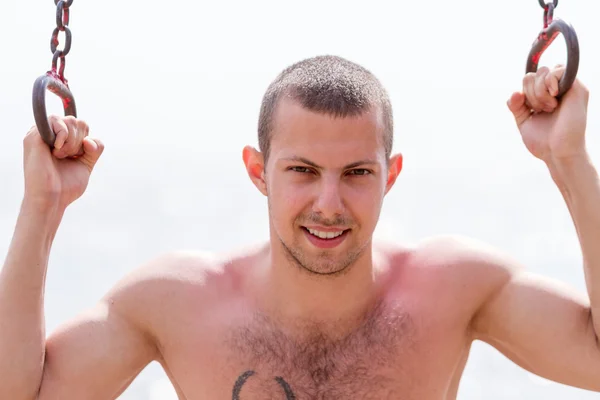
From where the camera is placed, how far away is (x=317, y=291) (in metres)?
6.09

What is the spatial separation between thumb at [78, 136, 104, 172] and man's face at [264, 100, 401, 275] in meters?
0.86

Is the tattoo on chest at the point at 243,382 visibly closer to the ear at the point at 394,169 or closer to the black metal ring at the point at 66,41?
the ear at the point at 394,169

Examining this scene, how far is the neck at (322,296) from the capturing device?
6.07m

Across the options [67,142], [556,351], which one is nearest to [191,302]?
[67,142]

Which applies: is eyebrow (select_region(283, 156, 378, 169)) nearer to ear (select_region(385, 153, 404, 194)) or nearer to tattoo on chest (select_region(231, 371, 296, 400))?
ear (select_region(385, 153, 404, 194))

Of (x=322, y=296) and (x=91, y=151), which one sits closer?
(x=91, y=151)

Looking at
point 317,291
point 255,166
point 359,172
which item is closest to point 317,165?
point 359,172

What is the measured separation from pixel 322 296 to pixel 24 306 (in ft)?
5.02

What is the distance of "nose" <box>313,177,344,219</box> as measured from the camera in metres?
5.48

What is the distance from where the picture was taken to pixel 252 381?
5.93 metres

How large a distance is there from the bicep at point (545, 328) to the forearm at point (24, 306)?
2.26 m

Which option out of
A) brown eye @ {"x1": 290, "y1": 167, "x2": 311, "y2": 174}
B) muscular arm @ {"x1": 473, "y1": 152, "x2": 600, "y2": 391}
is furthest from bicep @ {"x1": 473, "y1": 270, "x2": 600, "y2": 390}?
brown eye @ {"x1": 290, "y1": 167, "x2": 311, "y2": 174}

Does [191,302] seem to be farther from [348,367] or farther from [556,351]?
[556,351]

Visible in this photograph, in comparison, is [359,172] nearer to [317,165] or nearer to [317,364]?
[317,165]
